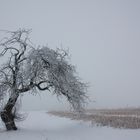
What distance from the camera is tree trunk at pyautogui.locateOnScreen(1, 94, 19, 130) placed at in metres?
20.8

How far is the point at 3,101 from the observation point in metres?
21.0

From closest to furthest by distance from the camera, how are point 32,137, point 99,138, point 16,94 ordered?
point 99,138 < point 32,137 < point 16,94

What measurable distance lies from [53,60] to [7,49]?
11.9ft

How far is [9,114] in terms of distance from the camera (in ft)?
69.8

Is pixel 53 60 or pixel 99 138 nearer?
pixel 99 138

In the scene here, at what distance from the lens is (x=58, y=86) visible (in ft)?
70.5

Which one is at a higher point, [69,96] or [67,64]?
[67,64]

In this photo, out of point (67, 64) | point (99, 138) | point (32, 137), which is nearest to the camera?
point (99, 138)

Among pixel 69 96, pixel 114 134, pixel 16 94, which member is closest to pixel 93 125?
pixel 69 96

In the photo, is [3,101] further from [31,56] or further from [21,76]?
[31,56]

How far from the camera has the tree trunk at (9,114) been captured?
68.1 feet

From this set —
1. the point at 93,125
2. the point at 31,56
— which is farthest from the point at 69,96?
the point at 31,56

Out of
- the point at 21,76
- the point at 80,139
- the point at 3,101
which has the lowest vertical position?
the point at 80,139

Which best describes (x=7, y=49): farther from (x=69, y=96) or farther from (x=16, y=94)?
(x=69, y=96)
